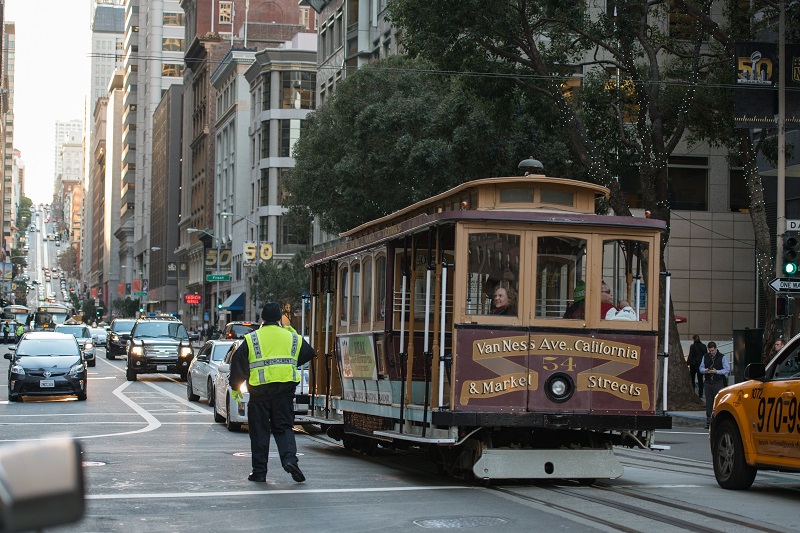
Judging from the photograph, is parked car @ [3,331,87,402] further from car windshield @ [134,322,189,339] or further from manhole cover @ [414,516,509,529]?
manhole cover @ [414,516,509,529]

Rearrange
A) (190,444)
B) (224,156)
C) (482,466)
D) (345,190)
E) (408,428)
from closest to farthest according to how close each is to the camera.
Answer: (482,466)
(408,428)
(190,444)
(345,190)
(224,156)

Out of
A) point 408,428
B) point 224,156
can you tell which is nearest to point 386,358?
point 408,428

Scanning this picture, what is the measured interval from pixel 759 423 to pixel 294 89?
7115 cm

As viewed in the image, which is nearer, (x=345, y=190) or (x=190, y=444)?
(x=190, y=444)

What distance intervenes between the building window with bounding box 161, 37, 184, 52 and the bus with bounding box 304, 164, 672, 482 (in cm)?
14426

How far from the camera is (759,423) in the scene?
1174 cm

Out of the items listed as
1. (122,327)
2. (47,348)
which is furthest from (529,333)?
(122,327)

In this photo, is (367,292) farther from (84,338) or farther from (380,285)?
(84,338)

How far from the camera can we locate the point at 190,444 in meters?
16.8

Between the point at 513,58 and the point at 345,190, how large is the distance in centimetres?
1227

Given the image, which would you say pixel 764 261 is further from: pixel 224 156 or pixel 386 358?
pixel 224 156

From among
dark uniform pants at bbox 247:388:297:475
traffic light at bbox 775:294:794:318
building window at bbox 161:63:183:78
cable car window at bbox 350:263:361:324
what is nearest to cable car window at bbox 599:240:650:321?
dark uniform pants at bbox 247:388:297:475

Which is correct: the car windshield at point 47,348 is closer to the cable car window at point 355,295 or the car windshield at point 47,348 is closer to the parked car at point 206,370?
the parked car at point 206,370

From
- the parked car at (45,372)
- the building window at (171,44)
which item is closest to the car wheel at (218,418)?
the parked car at (45,372)
